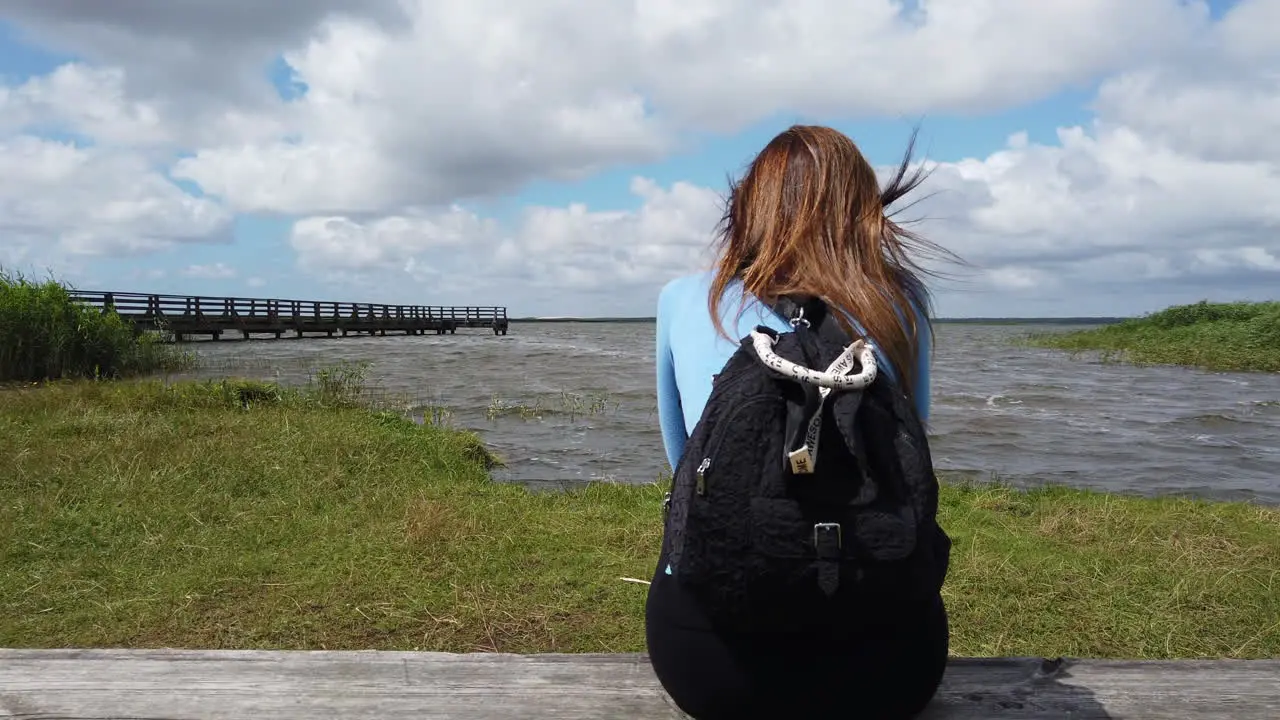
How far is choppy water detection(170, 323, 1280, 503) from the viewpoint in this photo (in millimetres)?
9578

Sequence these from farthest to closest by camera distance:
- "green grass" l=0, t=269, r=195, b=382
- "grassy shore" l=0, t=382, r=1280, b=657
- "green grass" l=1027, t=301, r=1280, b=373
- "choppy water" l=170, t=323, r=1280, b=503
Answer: "green grass" l=1027, t=301, r=1280, b=373, "green grass" l=0, t=269, r=195, b=382, "choppy water" l=170, t=323, r=1280, b=503, "grassy shore" l=0, t=382, r=1280, b=657

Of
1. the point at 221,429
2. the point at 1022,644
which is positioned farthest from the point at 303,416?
the point at 1022,644

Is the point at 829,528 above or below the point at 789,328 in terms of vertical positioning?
below

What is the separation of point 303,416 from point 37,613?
15.8 feet

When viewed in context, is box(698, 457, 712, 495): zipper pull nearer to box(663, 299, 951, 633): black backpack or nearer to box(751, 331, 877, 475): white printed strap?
box(663, 299, 951, 633): black backpack

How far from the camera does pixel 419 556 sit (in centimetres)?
515

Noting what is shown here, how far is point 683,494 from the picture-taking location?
1479 millimetres

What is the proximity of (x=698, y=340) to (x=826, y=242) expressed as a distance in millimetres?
320

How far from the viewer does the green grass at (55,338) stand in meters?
13.9

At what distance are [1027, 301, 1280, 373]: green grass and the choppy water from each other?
2912 millimetres

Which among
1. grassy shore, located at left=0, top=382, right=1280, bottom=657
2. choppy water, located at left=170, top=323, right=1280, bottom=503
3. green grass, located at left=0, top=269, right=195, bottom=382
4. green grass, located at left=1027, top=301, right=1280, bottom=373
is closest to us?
grassy shore, located at left=0, top=382, right=1280, bottom=657

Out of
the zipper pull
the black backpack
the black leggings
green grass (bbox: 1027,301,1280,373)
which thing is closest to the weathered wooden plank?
the black leggings

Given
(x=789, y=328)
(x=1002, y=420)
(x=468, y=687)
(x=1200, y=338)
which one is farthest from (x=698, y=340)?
(x=1200, y=338)

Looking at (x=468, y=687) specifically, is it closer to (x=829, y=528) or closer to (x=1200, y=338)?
(x=829, y=528)
